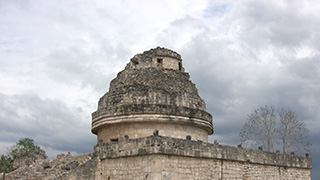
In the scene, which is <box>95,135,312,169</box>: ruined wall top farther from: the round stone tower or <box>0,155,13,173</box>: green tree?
<box>0,155,13,173</box>: green tree

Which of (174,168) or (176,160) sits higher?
(176,160)

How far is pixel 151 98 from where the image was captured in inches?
787

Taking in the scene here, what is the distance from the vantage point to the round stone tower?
19406 millimetres

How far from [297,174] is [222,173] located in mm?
7235

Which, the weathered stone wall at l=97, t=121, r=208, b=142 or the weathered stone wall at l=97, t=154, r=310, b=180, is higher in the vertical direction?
the weathered stone wall at l=97, t=121, r=208, b=142

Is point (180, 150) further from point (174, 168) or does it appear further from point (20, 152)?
point (20, 152)

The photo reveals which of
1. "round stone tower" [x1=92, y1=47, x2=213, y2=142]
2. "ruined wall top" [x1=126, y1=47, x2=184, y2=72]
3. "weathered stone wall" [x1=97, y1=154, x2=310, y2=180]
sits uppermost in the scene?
"ruined wall top" [x1=126, y1=47, x2=184, y2=72]

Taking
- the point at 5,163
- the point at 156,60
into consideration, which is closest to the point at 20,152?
the point at 5,163

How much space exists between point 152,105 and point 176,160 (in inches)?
199

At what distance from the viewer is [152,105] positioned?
19531 mm

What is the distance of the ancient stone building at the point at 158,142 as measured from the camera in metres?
15.1

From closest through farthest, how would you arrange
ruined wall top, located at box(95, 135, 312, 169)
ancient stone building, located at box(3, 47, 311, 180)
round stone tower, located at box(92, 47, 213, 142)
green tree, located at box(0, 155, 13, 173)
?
1. ruined wall top, located at box(95, 135, 312, 169)
2. ancient stone building, located at box(3, 47, 311, 180)
3. round stone tower, located at box(92, 47, 213, 142)
4. green tree, located at box(0, 155, 13, 173)

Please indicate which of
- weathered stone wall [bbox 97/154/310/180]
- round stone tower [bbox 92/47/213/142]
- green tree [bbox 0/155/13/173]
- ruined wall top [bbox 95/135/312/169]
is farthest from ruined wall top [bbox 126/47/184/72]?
green tree [bbox 0/155/13/173]

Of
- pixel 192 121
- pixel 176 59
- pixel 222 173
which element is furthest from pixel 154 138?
pixel 176 59
